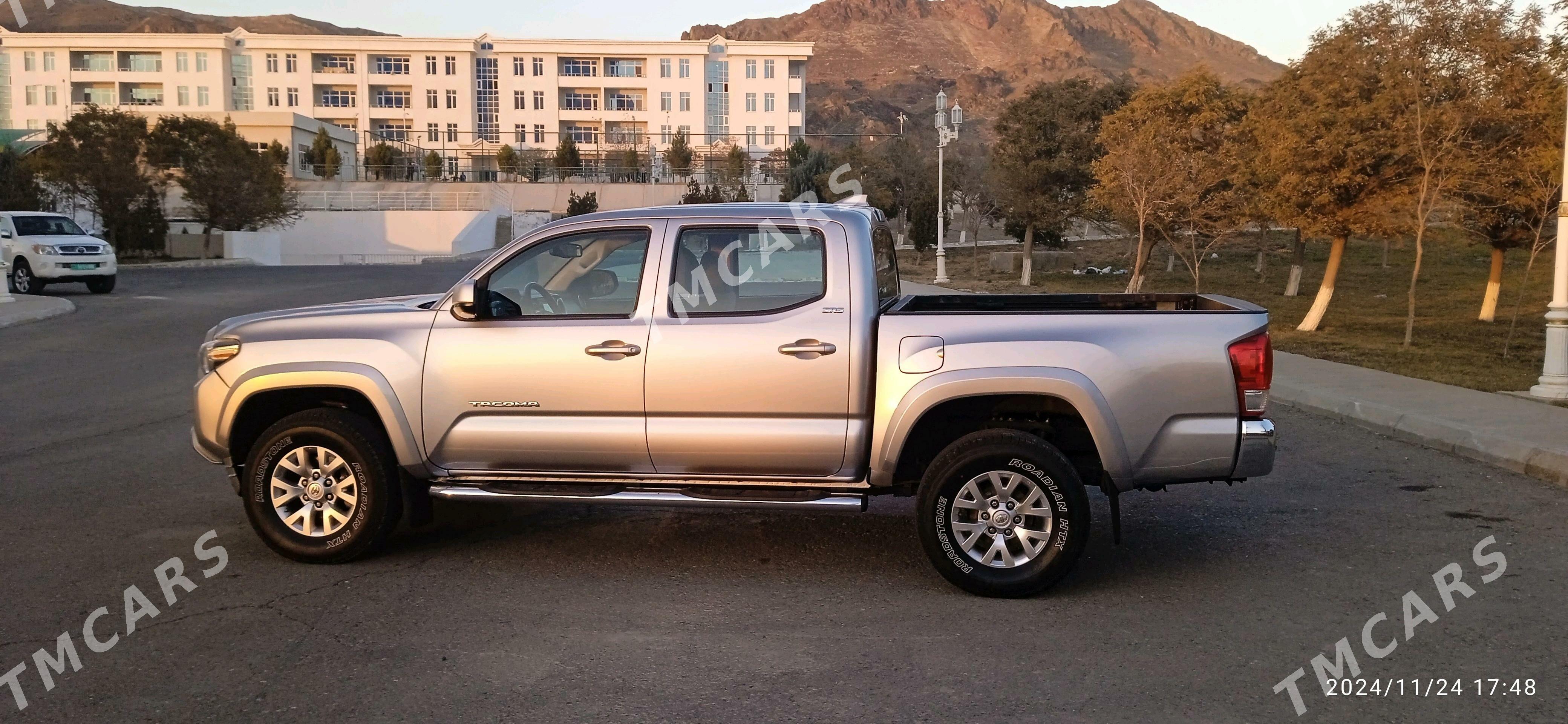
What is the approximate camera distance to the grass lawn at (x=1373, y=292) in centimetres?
1764

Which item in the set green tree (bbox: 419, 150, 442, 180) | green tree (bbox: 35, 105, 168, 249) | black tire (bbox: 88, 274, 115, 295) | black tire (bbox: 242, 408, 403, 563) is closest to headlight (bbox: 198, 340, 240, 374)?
black tire (bbox: 242, 408, 403, 563)

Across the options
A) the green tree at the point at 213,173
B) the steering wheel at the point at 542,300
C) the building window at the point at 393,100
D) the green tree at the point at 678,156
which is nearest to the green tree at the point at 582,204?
the green tree at the point at 213,173

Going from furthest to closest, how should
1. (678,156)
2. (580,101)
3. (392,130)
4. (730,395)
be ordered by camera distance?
(580,101)
(392,130)
(678,156)
(730,395)

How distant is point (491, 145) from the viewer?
339ft

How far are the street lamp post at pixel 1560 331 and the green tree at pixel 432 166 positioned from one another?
270ft

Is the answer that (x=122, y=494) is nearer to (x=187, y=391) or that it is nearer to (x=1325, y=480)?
(x=187, y=391)

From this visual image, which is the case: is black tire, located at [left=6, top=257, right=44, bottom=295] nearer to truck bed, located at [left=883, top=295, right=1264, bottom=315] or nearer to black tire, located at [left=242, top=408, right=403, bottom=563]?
black tire, located at [left=242, top=408, right=403, bottom=563]

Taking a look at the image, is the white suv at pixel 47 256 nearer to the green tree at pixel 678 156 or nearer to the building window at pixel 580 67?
the green tree at pixel 678 156

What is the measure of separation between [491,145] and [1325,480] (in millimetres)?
100402

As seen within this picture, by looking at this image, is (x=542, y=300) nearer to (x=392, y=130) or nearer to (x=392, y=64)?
(x=392, y=64)

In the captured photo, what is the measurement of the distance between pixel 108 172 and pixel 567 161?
44.8 m

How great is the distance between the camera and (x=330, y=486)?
6473 millimetres

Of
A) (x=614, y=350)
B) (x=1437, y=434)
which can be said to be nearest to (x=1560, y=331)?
(x=1437, y=434)

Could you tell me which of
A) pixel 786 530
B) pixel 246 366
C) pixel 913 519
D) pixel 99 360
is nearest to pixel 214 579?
pixel 246 366
